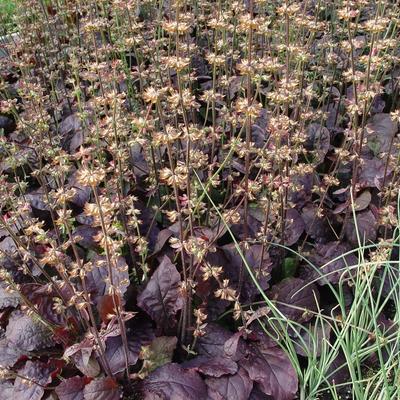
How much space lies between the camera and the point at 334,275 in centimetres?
303

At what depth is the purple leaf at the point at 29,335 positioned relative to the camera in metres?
2.66

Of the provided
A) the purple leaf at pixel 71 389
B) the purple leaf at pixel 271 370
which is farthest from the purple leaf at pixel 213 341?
the purple leaf at pixel 71 389

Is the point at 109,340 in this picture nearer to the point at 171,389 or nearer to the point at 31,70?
the point at 171,389

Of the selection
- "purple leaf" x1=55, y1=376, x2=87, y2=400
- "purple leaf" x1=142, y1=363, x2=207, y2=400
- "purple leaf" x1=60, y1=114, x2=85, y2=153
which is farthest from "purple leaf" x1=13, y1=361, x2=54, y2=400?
"purple leaf" x1=60, y1=114, x2=85, y2=153

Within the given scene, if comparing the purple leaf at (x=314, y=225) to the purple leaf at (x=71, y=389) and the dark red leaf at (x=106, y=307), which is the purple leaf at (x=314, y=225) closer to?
the dark red leaf at (x=106, y=307)

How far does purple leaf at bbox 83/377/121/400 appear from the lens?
235 cm

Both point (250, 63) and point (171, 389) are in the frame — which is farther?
point (171, 389)

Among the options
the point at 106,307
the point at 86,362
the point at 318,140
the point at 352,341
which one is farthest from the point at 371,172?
the point at 86,362

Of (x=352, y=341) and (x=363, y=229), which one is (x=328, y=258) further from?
(x=352, y=341)

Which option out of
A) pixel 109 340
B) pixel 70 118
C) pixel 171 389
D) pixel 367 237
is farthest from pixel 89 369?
pixel 70 118

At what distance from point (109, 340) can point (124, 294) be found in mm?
267

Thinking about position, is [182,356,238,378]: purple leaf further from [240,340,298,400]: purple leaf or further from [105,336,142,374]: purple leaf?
[105,336,142,374]: purple leaf

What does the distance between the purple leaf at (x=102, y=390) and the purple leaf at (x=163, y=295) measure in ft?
1.42

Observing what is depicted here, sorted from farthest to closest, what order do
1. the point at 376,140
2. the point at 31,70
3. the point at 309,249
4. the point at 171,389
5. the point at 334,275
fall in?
the point at 31,70, the point at 376,140, the point at 309,249, the point at 334,275, the point at 171,389
